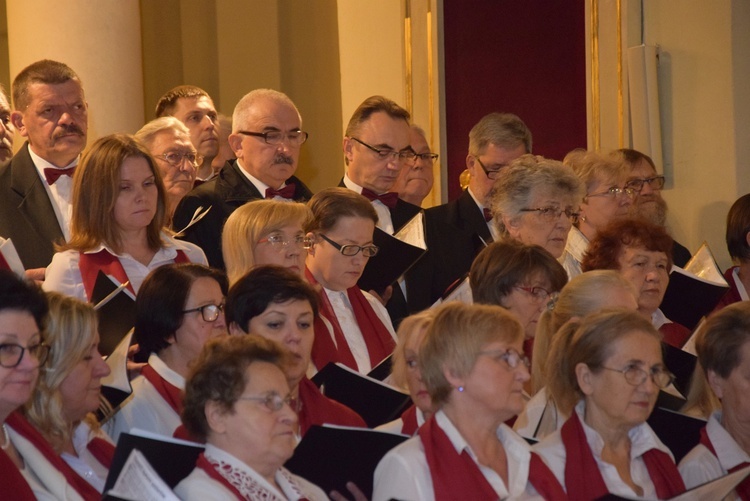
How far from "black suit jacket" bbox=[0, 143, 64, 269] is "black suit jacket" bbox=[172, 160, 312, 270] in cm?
51

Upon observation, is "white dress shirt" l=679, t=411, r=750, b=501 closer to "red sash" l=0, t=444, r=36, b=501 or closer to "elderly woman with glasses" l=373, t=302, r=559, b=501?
"elderly woman with glasses" l=373, t=302, r=559, b=501

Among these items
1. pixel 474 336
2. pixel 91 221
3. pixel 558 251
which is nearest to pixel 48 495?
pixel 474 336

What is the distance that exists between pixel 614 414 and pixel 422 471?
69 cm

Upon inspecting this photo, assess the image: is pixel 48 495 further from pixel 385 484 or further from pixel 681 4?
pixel 681 4

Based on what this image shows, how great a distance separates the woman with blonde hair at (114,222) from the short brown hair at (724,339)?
178 cm

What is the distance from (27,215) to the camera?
15.3ft

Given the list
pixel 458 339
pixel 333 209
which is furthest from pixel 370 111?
pixel 458 339

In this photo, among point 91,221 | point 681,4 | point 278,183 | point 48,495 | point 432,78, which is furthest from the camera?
point 432,78

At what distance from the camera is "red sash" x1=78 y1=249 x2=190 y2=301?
4129 mm

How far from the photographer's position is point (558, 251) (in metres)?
5.11

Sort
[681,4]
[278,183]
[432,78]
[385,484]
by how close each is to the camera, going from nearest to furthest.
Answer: [385,484] → [278,183] → [681,4] → [432,78]

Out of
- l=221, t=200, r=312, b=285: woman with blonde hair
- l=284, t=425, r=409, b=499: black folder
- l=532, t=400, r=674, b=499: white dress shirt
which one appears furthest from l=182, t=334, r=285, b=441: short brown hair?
l=221, t=200, r=312, b=285: woman with blonde hair

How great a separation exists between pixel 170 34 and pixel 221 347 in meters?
5.51

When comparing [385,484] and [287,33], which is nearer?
[385,484]
